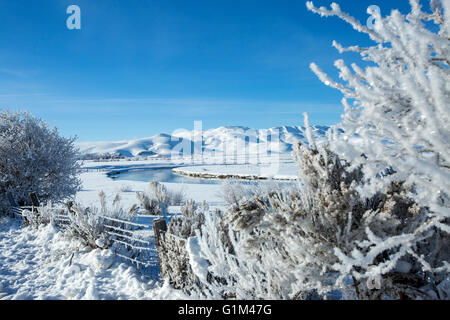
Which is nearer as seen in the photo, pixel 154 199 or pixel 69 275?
pixel 69 275

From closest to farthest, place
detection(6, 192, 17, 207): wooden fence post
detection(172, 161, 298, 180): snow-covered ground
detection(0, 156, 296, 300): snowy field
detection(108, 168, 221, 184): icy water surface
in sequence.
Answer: detection(0, 156, 296, 300): snowy field
detection(6, 192, 17, 207): wooden fence post
detection(172, 161, 298, 180): snow-covered ground
detection(108, 168, 221, 184): icy water surface

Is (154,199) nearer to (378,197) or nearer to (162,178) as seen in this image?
(378,197)

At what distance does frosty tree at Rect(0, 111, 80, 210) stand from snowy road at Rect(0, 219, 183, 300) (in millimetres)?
4221

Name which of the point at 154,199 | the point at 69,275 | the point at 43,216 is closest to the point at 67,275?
the point at 69,275

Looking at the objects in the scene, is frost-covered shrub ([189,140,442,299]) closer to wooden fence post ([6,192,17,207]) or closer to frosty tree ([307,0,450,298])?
frosty tree ([307,0,450,298])

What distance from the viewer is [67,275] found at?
4.27m

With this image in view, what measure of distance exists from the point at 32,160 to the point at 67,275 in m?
6.94

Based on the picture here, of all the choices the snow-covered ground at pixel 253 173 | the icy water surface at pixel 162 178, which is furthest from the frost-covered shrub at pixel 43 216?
the snow-covered ground at pixel 253 173

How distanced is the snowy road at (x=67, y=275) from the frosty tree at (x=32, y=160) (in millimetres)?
4221

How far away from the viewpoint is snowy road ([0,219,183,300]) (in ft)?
12.0

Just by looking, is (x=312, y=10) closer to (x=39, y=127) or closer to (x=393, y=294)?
(x=393, y=294)

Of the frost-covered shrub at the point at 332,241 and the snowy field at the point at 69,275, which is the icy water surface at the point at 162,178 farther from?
the frost-covered shrub at the point at 332,241

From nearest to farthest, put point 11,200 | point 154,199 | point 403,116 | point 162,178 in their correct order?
point 403,116 < point 11,200 < point 154,199 < point 162,178

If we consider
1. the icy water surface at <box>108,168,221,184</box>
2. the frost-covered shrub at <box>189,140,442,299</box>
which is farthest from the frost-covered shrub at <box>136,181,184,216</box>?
the frost-covered shrub at <box>189,140,442,299</box>
